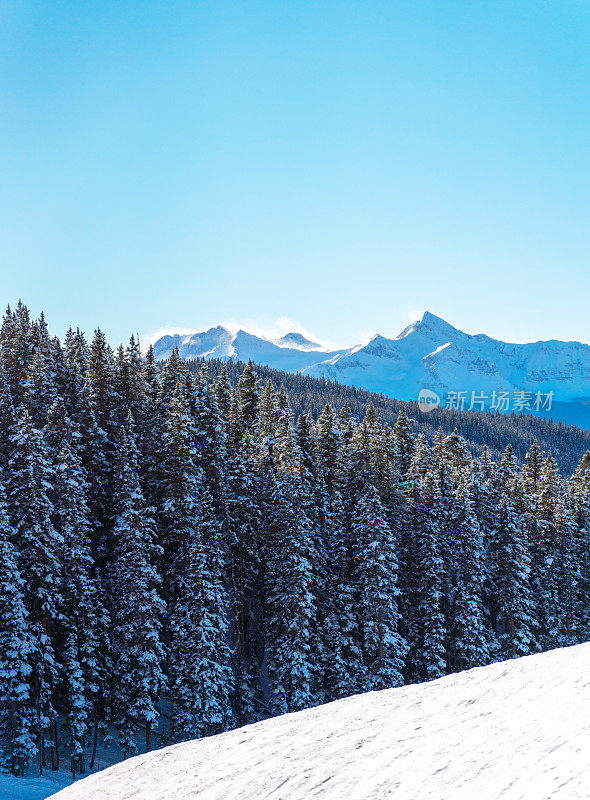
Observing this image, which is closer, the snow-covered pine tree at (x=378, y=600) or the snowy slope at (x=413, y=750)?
the snowy slope at (x=413, y=750)

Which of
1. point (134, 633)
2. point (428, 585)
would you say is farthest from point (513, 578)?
point (134, 633)

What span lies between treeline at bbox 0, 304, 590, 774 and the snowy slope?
12545 mm

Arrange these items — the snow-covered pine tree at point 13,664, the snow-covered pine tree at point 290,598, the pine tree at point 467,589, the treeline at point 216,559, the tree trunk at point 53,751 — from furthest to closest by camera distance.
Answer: the pine tree at point 467,589, the snow-covered pine tree at point 290,598, the treeline at point 216,559, the tree trunk at point 53,751, the snow-covered pine tree at point 13,664

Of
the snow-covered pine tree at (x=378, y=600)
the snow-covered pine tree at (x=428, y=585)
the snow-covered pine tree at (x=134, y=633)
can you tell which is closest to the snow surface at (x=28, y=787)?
the snow-covered pine tree at (x=134, y=633)

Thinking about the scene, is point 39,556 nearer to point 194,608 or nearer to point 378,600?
point 194,608

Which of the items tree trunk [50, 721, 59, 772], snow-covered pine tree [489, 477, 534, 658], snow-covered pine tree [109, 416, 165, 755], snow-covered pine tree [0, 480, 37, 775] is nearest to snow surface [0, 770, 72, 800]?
snow-covered pine tree [0, 480, 37, 775]

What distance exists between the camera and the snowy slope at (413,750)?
365 inches

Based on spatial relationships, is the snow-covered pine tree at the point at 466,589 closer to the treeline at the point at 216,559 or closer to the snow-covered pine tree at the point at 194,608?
the treeline at the point at 216,559

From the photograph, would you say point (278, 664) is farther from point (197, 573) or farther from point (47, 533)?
point (47, 533)

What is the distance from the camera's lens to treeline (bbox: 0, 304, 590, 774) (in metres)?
28.5

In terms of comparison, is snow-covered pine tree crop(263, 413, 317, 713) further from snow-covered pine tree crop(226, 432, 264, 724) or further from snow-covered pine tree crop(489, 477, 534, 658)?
snow-covered pine tree crop(489, 477, 534, 658)

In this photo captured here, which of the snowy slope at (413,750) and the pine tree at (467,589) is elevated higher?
the snowy slope at (413,750)

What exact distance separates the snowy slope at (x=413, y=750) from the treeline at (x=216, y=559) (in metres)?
12.5

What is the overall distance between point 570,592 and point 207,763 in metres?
40.2
